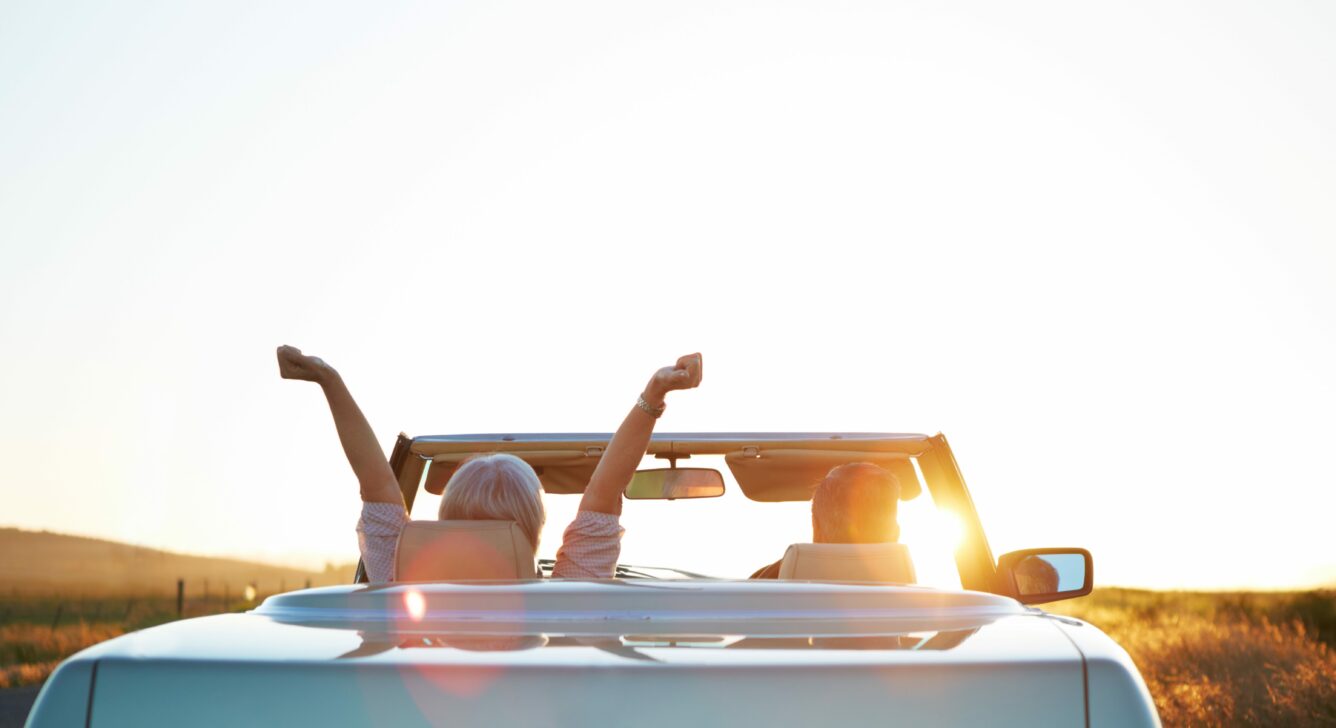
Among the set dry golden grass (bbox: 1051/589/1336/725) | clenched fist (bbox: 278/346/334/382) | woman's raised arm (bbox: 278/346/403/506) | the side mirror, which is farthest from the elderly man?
dry golden grass (bbox: 1051/589/1336/725)

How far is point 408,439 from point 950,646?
394cm

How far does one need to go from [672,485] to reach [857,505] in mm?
1316

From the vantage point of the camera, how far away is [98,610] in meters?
54.9

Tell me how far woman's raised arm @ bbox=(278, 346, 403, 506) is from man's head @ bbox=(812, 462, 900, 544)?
136cm

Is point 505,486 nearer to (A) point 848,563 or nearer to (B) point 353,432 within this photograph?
(B) point 353,432

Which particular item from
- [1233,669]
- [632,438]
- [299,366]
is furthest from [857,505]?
[1233,669]

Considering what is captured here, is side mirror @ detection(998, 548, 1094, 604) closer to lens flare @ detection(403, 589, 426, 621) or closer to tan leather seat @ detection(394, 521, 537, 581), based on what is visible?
tan leather seat @ detection(394, 521, 537, 581)

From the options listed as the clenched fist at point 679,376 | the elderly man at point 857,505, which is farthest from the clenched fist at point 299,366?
the elderly man at point 857,505

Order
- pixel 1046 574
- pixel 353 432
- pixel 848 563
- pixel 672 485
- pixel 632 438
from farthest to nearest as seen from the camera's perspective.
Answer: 1. pixel 672 485
2. pixel 1046 574
3. pixel 353 432
4. pixel 632 438
5. pixel 848 563

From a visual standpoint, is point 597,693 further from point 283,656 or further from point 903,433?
point 903,433

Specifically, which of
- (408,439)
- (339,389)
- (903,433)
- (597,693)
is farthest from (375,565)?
(597,693)

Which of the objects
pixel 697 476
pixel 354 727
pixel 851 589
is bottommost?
pixel 354 727

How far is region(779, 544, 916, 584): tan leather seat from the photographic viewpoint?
363 centimetres

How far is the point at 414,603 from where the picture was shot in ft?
9.26
